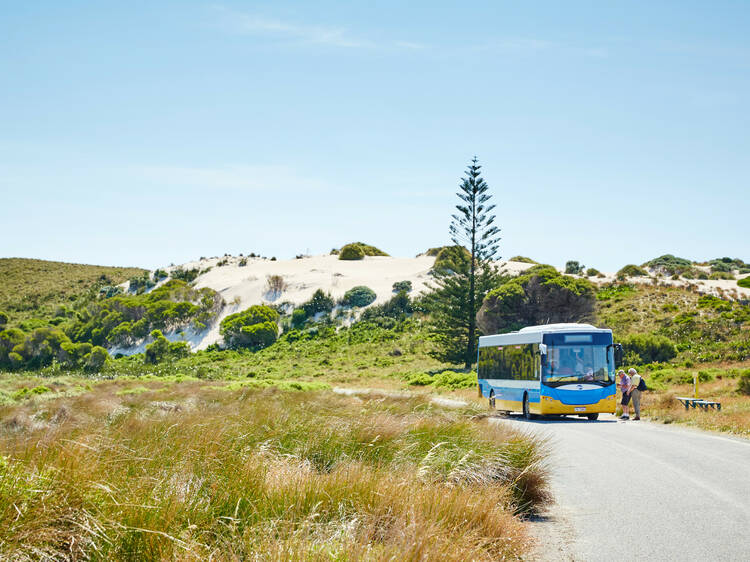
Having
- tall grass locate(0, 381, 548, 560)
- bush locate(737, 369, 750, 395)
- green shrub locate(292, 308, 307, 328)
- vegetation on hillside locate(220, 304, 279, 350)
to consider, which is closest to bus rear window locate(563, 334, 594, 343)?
bush locate(737, 369, 750, 395)

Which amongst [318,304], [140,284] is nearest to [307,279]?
[318,304]

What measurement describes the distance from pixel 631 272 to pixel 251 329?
38.2 meters

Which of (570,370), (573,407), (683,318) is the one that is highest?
(683,318)

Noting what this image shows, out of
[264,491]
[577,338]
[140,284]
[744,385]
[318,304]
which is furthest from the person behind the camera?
[140,284]

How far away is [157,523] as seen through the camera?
494 centimetres

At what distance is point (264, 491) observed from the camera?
6117 mm

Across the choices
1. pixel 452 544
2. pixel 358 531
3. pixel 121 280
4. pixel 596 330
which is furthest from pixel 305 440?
pixel 121 280

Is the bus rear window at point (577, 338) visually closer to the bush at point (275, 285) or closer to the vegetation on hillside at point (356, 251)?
the bush at point (275, 285)

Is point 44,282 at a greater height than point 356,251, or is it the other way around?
point 356,251

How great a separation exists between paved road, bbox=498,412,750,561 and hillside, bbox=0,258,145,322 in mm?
90117

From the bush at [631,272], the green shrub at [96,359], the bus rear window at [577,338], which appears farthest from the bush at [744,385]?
the green shrub at [96,359]

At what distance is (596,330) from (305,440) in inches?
640

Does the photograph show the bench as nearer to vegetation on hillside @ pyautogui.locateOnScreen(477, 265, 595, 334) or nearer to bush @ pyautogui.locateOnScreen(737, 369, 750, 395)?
bush @ pyautogui.locateOnScreen(737, 369, 750, 395)

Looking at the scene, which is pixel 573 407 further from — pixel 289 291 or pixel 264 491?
pixel 289 291
